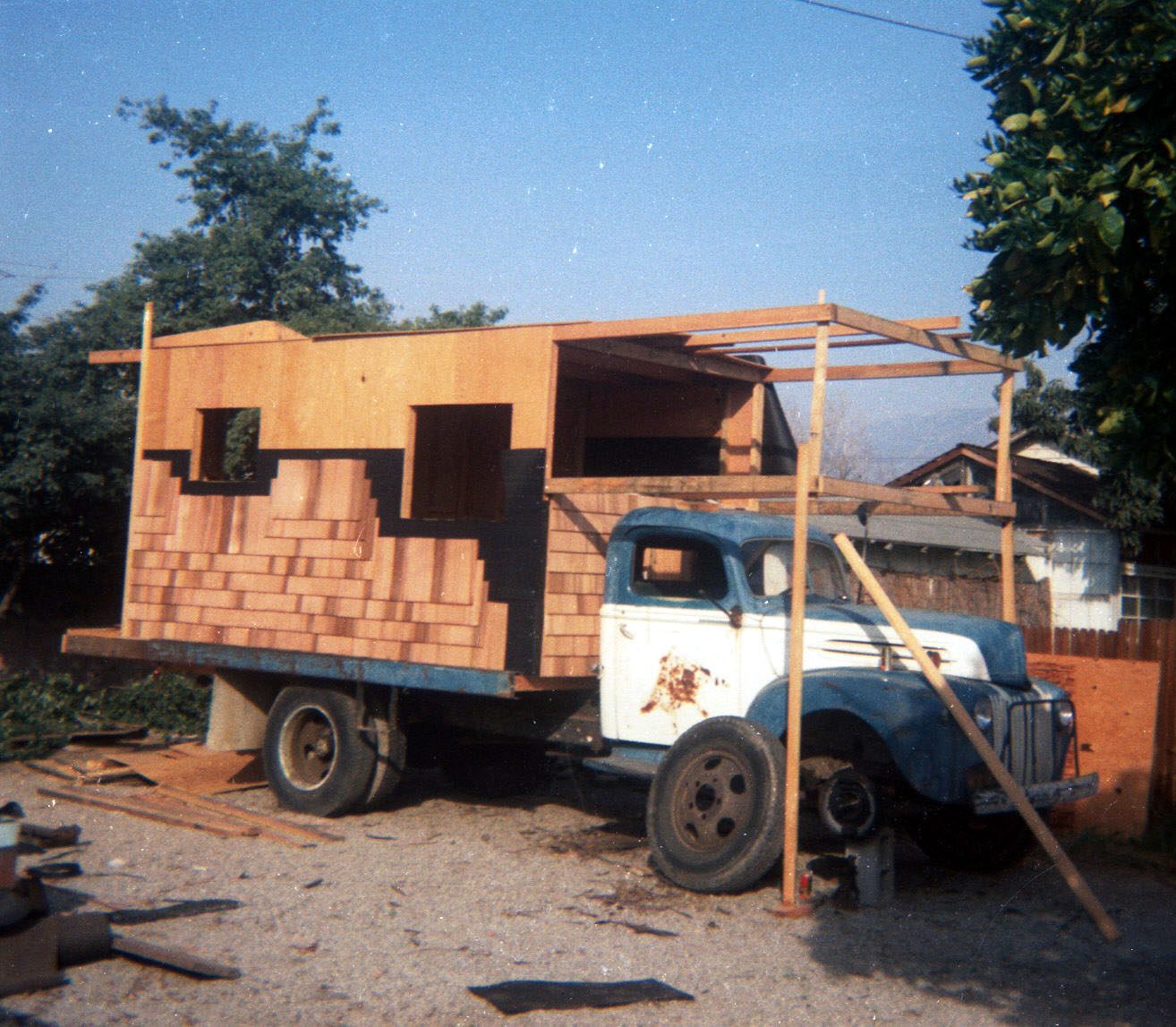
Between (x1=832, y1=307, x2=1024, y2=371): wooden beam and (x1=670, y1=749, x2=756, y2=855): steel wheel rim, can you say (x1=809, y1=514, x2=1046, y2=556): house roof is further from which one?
(x1=670, y1=749, x2=756, y2=855): steel wheel rim

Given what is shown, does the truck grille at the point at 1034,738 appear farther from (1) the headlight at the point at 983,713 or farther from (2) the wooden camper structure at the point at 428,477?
(2) the wooden camper structure at the point at 428,477

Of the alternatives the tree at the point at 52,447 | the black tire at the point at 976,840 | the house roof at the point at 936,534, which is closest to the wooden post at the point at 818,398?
the black tire at the point at 976,840

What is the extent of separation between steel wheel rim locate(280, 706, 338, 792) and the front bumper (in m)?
4.92

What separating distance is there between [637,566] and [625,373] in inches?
88.3

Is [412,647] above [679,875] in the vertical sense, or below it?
above

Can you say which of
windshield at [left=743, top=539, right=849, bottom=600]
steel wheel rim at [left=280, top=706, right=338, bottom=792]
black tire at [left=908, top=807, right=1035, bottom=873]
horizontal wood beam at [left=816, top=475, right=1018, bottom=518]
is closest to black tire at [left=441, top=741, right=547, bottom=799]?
steel wheel rim at [left=280, top=706, right=338, bottom=792]

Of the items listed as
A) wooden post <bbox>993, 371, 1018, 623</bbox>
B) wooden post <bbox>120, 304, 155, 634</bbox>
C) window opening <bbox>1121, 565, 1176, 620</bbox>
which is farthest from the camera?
window opening <bbox>1121, 565, 1176, 620</bbox>

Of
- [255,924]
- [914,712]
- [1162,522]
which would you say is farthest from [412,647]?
[1162,522]

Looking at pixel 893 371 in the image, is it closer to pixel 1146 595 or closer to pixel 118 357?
pixel 118 357

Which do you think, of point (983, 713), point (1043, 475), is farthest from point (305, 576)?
point (1043, 475)

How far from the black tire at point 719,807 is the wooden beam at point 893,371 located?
2.75 metres

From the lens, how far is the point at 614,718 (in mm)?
8039

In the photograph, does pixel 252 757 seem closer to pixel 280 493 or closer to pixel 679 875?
pixel 280 493

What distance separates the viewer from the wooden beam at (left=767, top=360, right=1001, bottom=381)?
8.46 m
